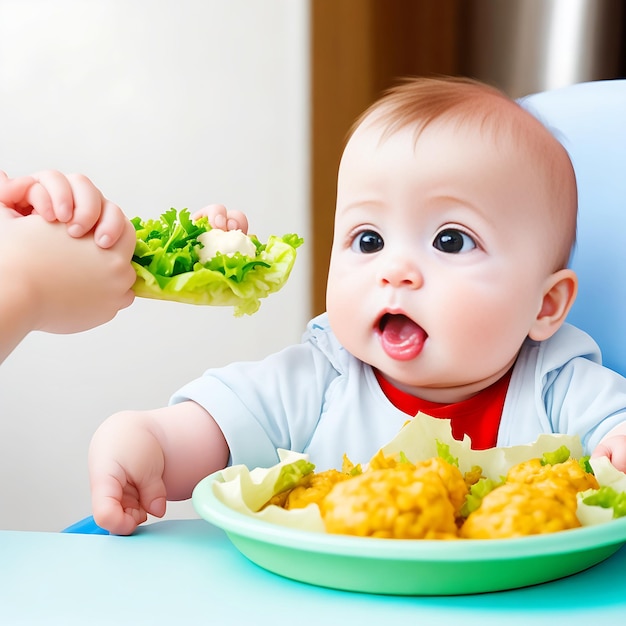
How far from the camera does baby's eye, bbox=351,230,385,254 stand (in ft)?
3.02

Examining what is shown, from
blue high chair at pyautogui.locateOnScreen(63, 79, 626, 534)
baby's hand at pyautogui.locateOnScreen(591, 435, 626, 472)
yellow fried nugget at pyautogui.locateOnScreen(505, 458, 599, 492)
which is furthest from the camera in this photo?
blue high chair at pyautogui.locateOnScreen(63, 79, 626, 534)

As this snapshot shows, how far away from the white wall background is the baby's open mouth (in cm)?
135

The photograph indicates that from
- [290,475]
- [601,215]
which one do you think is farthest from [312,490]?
[601,215]

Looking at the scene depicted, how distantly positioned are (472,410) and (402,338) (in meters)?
0.12

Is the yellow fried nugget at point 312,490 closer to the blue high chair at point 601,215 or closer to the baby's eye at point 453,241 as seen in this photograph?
the baby's eye at point 453,241

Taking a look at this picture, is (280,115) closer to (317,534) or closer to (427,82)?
(427,82)

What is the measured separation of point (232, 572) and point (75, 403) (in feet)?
5.73

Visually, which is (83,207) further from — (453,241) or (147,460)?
(453,241)

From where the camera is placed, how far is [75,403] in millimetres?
2287

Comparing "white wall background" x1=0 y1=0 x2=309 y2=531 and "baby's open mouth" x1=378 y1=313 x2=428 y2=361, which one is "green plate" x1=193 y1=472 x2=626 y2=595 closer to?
"baby's open mouth" x1=378 y1=313 x2=428 y2=361

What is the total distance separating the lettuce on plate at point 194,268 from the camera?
2.57 feet

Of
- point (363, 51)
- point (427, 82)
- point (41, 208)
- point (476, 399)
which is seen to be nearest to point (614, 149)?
point (427, 82)

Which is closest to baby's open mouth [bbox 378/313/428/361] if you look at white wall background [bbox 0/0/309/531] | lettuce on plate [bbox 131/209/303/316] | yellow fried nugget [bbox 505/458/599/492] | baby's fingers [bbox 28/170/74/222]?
lettuce on plate [bbox 131/209/303/316]

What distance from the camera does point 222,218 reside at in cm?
97
